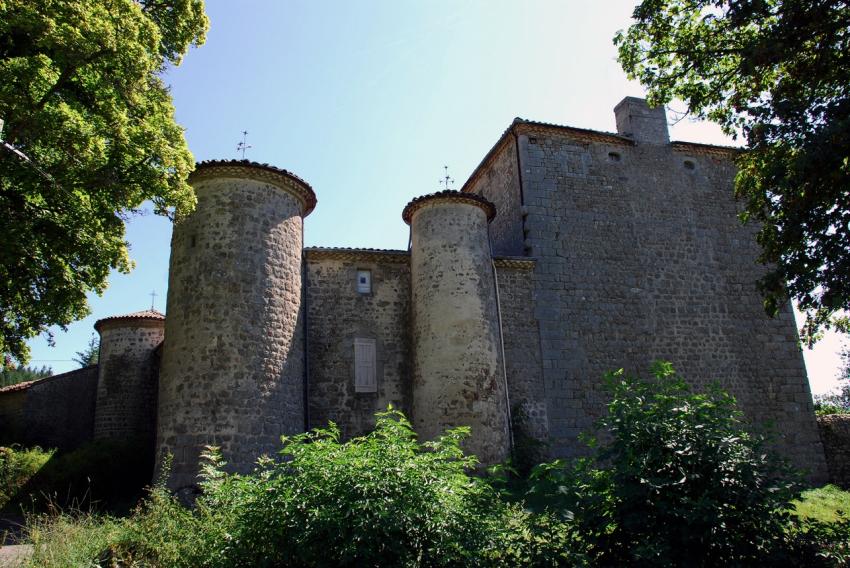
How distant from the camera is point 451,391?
14500mm

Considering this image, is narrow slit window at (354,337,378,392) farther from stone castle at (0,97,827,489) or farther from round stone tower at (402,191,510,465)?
round stone tower at (402,191,510,465)

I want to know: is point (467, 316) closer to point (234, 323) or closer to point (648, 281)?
point (234, 323)

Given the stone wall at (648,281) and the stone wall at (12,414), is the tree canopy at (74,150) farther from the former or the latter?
the stone wall at (648,281)

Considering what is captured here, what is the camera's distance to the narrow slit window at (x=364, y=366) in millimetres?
15188

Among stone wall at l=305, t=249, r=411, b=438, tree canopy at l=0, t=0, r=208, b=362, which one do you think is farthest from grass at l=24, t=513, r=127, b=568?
stone wall at l=305, t=249, r=411, b=438

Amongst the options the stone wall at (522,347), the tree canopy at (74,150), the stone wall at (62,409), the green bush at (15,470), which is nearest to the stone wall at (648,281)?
the stone wall at (522,347)

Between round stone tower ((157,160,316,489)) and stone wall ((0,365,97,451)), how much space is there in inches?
335

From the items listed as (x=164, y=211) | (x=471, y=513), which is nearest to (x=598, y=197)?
(x=164, y=211)

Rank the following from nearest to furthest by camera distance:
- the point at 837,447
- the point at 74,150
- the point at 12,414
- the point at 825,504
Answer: the point at 74,150 < the point at 825,504 < the point at 837,447 < the point at 12,414

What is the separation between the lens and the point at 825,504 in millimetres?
14906

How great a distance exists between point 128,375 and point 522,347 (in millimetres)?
11833

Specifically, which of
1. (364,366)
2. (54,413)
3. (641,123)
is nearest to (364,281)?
(364,366)

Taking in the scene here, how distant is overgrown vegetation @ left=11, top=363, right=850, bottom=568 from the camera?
249 inches

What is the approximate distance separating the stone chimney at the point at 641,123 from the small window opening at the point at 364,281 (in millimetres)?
10023
